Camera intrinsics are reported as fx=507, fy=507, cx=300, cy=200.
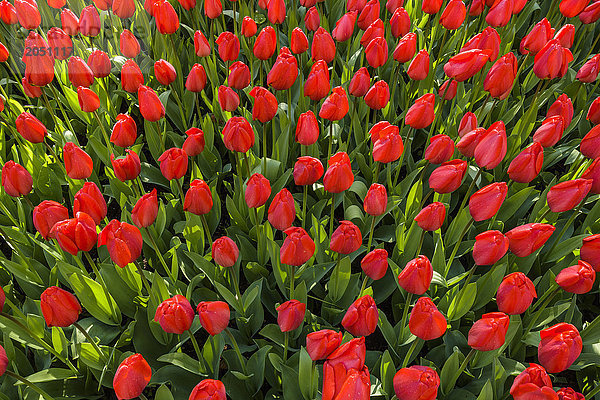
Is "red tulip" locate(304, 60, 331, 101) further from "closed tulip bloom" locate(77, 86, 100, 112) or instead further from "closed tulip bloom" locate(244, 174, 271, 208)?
"closed tulip bloom" locate(77, 86, 100, 112)

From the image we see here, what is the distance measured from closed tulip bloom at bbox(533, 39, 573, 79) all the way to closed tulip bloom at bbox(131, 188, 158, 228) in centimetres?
128

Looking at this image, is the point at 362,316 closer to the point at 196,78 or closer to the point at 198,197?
the point at 198,197

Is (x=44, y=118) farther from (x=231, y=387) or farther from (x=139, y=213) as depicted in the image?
(x=231, y=387)

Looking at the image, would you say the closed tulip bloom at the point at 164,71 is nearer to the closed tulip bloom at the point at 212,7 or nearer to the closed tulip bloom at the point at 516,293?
the closed tulip bloom at the point at 212,7

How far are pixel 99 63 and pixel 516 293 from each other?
1.50m

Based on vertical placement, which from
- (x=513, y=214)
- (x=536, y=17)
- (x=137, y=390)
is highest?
(x=536, y=17)

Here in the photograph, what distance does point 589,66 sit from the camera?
5.68 feet

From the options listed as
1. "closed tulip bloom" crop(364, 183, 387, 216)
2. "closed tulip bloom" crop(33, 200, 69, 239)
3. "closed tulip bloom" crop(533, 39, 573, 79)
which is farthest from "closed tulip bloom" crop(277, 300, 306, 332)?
"closed tulip bloom" crop(533, 39, 573, 79)

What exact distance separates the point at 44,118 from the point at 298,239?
5.42 ft

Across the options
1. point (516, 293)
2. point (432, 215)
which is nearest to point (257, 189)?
point (432, 215)

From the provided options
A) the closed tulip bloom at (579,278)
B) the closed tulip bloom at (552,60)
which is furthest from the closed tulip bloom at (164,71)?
the closed tulip bloom at (579,278)

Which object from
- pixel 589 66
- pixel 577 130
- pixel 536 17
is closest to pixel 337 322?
pixel 589 66

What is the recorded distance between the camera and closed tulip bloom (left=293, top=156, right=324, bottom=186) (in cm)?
138

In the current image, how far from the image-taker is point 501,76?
5.12 feet
